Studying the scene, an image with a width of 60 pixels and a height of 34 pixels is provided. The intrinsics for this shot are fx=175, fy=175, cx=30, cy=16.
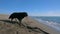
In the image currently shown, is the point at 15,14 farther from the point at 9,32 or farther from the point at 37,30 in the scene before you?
the point at 9,32

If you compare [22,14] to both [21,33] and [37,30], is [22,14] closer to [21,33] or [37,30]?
[37,30]

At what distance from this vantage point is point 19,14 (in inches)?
753

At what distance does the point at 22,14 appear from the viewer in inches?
752

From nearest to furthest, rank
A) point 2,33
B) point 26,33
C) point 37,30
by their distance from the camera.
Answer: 1. point 2,33
2. point 26,33
3. point 37,30

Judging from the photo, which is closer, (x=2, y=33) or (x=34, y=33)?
(x=2, y=33)

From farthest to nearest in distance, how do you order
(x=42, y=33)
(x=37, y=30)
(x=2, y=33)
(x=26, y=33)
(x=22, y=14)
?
(x=22, y=14)
(x=37, y=30)
(x=42, y=33)
(x=26, y=33)
(x=2, y=33)

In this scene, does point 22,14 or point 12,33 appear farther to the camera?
point 22,14

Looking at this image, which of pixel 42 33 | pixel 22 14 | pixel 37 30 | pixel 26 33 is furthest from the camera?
pixel 22 14

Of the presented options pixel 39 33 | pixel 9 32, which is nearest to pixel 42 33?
pixel 39 33

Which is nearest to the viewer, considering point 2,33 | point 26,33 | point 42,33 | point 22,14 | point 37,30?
point 2,33

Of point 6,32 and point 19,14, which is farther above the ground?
point 19,14

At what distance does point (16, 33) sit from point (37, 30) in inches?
147

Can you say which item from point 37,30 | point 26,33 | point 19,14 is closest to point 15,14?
point 19,14

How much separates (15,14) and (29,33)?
192 inches
